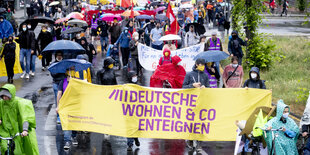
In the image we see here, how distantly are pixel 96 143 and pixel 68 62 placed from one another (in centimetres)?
172

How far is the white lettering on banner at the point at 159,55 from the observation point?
63.1 ft

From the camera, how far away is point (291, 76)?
19.7 m

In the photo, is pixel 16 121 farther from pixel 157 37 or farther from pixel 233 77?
pixel 157 37

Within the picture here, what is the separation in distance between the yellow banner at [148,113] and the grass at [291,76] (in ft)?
11.3

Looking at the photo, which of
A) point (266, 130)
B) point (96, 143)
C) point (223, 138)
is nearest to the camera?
point (266, 130)

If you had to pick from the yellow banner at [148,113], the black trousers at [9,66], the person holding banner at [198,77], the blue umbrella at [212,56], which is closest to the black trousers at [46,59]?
the black trousers at [9,66]

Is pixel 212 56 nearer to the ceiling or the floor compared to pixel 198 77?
nearer to the ceiling

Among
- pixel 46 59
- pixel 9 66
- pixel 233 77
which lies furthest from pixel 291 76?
pixel 46 59

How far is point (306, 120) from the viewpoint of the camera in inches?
409

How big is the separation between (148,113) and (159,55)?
8.07m

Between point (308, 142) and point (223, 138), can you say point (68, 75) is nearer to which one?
point (223, 138)

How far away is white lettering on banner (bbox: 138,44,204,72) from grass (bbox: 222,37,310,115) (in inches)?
74.5

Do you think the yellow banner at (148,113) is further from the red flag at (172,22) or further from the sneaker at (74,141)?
the red flag at (172,22)

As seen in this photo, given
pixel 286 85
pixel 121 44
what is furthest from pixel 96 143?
pixel 121 44
